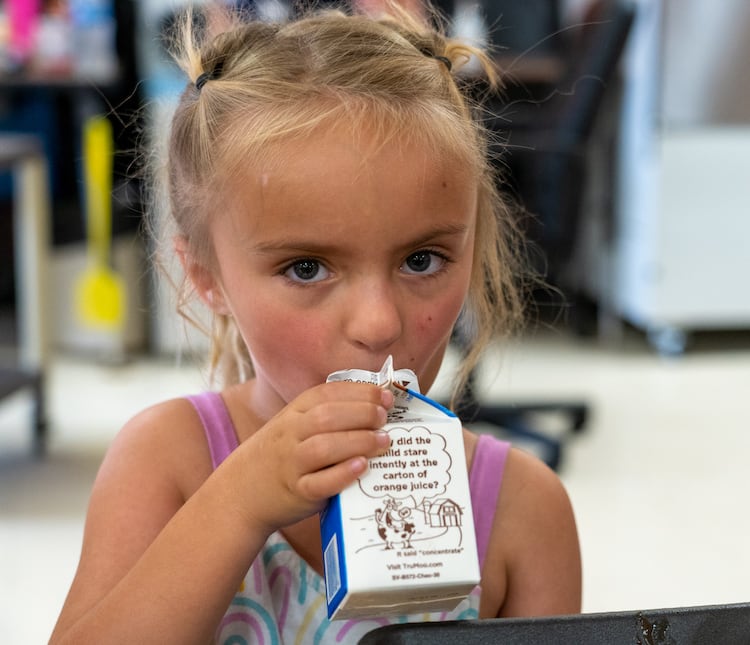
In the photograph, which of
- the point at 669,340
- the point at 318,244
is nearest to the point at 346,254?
the point at 318,244

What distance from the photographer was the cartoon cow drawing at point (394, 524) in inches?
21.3

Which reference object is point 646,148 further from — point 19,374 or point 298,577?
point 298,577

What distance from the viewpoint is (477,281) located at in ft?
3.07

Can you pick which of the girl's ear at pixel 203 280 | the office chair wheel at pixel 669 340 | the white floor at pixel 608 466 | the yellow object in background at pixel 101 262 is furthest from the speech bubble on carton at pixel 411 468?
the office chair wheel at pixel 669 340

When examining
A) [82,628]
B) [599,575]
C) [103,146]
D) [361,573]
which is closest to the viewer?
[361,573]

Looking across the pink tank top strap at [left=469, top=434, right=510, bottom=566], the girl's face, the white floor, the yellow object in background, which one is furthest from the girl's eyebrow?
the yellow object in background

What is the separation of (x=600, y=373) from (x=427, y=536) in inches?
103

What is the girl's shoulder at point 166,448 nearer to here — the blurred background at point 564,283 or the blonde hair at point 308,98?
the blonde hair at point 308,98

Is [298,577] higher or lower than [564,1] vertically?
lower

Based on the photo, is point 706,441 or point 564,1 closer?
point 706,441

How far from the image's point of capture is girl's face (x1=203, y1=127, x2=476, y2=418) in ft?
2.19

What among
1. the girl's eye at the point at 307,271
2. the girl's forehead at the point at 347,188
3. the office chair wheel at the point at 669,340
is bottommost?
the girl's eye at the point at 307,271

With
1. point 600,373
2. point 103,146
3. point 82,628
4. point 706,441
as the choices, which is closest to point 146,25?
point 103,146

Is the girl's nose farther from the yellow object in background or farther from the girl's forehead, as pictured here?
the yellow object in background
